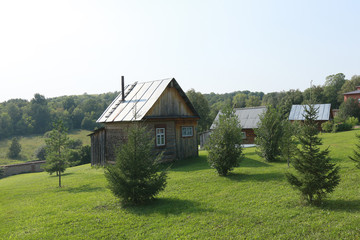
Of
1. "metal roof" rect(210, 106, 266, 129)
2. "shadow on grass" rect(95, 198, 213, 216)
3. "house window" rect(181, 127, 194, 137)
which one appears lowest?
"shadow on grass" rect(95, 198, 213, 216)

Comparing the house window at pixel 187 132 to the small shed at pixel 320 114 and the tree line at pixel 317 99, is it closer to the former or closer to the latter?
the tree line at pixel 317 99

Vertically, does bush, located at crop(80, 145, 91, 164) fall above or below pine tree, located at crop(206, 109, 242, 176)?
below

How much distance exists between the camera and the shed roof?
23344 millimetres

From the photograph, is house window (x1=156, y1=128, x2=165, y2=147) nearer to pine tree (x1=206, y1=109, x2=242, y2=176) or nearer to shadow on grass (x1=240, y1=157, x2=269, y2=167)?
shadow on grass (x1=240, y1=157, x2=269, y2=167)

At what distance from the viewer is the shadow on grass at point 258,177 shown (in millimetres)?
14603

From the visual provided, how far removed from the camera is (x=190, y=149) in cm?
2550

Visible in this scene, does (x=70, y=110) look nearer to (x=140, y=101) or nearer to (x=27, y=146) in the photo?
(x=27, y=146)

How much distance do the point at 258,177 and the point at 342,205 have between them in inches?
222

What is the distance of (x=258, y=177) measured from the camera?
15.2m

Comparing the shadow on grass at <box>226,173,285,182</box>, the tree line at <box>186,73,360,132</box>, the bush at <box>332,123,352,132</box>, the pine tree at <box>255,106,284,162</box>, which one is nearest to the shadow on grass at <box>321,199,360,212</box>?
the shadow on grass at <box>226,173,285,182</box>

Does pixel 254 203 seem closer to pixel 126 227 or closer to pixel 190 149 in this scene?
pixel 126 227

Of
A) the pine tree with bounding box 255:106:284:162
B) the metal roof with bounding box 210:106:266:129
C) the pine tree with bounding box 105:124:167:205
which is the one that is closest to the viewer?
the pine tree with bounding box 105:124:167:205

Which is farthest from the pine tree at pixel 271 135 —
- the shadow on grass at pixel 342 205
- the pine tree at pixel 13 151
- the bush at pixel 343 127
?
the pine tree at pixel 13 151

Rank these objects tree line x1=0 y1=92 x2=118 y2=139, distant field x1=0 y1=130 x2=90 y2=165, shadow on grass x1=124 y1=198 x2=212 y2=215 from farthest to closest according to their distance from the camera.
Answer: tree line x1=0 y1=92 x2=118 y2=139, distant field x1=0 y1=130 x2=90 y2=165, shadow on grass x1=124 y1=198 x2=212 y2=215
